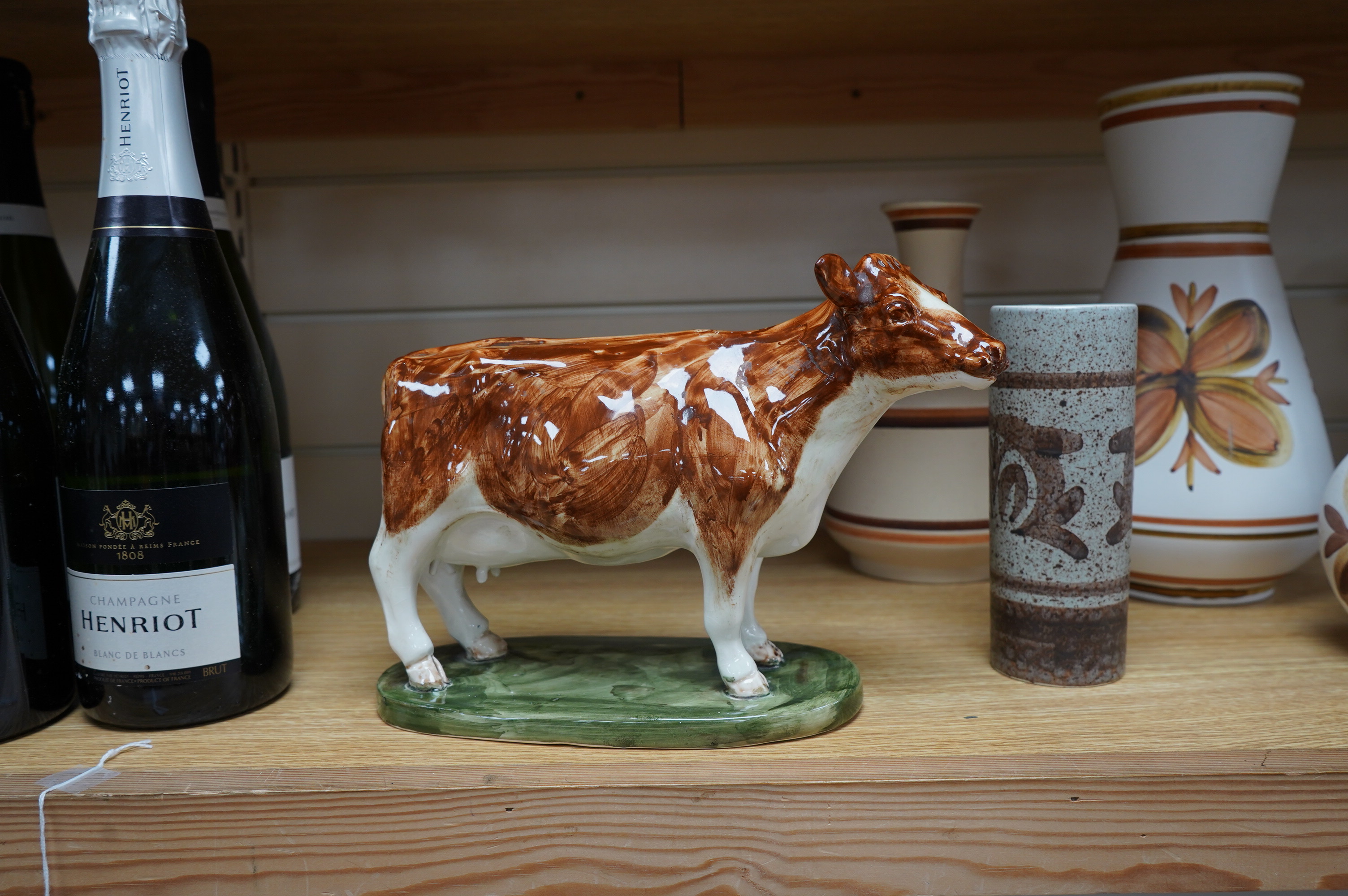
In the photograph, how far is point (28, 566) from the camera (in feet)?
1.77

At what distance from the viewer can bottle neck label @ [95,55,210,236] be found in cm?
50

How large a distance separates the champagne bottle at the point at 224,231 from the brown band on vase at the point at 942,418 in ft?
1.51

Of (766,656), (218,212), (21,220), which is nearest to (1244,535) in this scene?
(766,656)

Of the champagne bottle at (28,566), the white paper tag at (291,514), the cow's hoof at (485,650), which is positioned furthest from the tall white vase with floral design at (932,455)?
the champagne bottle at (28,566)

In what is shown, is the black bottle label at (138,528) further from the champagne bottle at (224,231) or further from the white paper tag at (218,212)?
the white paper tag at (218,212)

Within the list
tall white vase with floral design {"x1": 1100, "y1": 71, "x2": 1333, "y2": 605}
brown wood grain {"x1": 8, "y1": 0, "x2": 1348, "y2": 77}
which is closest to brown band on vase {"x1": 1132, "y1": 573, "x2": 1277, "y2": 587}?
tall white vase with floral design {"x1": 1100, "y1": 71, "x2": 1333, "y2": 605}

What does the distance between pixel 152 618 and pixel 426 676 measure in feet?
0.48

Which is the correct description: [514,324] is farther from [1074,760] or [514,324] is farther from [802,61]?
[1074,760]

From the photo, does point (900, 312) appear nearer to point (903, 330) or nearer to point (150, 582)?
point (903, 330)

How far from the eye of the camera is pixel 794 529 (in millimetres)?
521

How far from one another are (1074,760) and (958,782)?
2.4 inches

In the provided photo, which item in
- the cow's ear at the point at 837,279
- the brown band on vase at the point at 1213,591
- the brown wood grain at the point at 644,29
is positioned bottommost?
the brown band on vase at the point at 1213,591

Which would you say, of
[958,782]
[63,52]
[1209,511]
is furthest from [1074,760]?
[63,52]

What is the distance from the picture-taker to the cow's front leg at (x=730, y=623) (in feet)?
1.67
